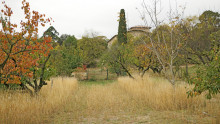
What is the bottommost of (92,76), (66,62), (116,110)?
(116,110)

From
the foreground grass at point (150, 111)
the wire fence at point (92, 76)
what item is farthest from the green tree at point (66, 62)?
the foreground grass at point (150, 111)

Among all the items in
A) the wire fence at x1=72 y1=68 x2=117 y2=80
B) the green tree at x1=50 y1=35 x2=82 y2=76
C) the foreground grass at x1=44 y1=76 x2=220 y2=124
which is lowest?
the foreground grass at x1=44 y1=76 x2=220 y2=124

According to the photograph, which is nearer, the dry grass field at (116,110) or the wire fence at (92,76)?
the dry grass field at (116,110)

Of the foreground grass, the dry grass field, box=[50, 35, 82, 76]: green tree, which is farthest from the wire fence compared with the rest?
the foreground grass

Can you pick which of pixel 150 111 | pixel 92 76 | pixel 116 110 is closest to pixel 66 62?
pixel 92 76

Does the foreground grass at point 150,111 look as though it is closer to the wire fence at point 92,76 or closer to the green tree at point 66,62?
the green tree at point 66,62

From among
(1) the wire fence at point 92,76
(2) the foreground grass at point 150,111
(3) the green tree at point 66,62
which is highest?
(3) the green tree at point 66,62

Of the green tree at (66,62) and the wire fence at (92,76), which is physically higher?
the green tree at (66,62)

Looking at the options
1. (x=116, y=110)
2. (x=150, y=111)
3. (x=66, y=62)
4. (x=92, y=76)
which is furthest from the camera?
(x=92, y=76)

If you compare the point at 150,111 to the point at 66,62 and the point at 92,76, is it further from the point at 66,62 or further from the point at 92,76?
the point at 92,76

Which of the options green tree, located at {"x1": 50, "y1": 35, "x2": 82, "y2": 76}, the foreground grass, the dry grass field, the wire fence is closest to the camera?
the dry grass field

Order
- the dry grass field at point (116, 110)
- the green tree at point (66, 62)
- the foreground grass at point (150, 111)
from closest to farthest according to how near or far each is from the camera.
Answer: the dry grass field at point (116, 110), the foreground grass at point (150, 111), the green tree at point (66, 62)

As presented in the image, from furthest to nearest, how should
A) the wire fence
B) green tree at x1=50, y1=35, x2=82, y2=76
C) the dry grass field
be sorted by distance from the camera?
the wire fence < green tree at x1=50, y1=35, x2=82, y2=76 < the dry grass field

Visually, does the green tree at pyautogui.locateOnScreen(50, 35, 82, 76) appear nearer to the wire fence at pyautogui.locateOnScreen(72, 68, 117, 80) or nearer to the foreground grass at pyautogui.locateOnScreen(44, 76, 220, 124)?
the wire fence at pyautogui.locateOnScreen(72, 68, 117, 80)
